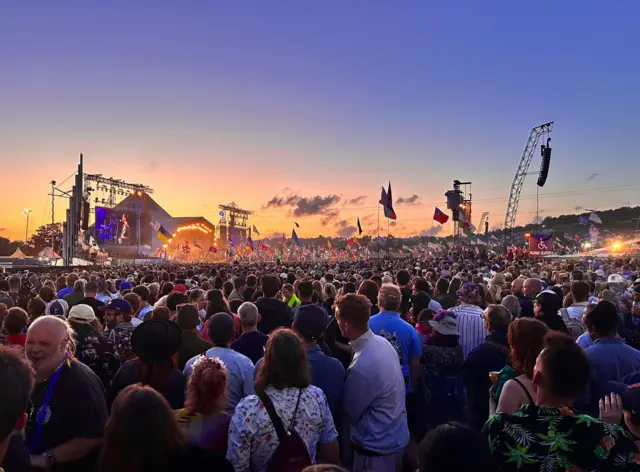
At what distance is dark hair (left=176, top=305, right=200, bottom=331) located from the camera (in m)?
4.92

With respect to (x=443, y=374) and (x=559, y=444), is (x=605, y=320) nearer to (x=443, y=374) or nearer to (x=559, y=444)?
(x=443, y=374)

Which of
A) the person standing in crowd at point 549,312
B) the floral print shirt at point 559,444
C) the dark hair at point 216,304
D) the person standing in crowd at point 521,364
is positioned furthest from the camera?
the dark hair at point 216,304

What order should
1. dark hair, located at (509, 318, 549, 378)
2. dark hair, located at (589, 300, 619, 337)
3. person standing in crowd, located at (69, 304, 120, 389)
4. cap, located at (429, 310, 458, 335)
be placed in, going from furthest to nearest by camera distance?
cap, located at (429, 310, 458, 335), person standing in crowd, located at (69, 304, 120, 389), dark hair, located at (589, 300, 619, 337), dark hair, located at (509, 318, 549, 378)

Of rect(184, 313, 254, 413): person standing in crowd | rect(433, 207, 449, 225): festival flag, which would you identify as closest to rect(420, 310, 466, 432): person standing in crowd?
rect(184, 313, 254, 413): person standing in crowd

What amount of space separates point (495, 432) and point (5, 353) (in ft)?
7.71

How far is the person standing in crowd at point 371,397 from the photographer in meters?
3.80

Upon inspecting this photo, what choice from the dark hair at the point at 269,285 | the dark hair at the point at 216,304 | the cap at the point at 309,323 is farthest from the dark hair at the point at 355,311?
the dark hair at the point at 269,285

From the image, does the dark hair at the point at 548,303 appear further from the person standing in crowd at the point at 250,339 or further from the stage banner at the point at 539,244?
the stage banner at the point at 539,244

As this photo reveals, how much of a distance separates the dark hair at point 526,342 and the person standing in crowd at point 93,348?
3.65 m

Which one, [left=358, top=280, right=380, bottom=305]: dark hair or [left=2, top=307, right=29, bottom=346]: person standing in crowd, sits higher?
[left=358, top=280, right=380, bottom=305]: dark hair

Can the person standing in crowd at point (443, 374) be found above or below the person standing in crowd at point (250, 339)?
below

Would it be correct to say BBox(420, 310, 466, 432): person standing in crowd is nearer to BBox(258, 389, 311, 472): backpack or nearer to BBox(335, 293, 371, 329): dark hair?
BBox(335, 293, 371, 329): dark hair

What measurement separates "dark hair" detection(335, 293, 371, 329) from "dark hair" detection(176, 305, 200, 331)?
5.67ft

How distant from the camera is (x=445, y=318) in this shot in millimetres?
5277
